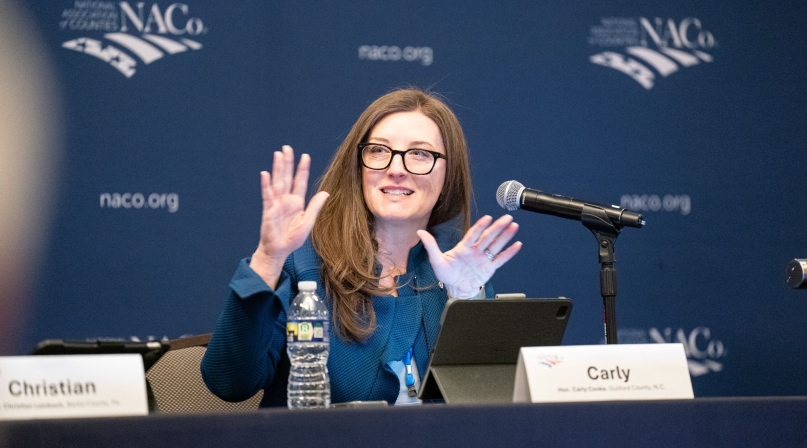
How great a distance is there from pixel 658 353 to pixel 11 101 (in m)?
2.70

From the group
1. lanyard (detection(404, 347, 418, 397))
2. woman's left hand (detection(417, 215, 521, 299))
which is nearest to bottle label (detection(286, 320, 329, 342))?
woman's left hand (detection(417, 215, 521, 299))

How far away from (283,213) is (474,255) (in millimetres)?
468

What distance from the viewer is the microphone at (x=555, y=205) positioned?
1.89 m

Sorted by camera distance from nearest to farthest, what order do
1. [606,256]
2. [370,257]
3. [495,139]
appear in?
[606,256], [370,257], [495,139]

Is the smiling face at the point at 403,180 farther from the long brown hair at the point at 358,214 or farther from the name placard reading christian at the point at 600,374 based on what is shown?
the name placard reading christian at the point at 600,374

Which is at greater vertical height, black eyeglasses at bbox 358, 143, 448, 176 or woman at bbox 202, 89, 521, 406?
black eyeglasses at bbox 358, 143, 448, 176

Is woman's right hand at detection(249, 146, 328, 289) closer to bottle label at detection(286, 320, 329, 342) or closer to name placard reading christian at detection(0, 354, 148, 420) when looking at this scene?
bottle label at detection(286, 320, 329, 342)

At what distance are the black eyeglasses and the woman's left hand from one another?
0.39 meters

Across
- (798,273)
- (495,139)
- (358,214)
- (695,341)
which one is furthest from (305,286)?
(695,341)

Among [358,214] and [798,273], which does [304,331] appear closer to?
[358,214]

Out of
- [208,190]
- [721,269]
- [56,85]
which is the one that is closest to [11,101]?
[56,85]

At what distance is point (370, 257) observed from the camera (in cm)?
233

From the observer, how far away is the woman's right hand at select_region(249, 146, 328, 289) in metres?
1.77

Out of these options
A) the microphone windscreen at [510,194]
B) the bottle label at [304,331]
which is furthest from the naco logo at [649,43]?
the bottle label at [304,331]
